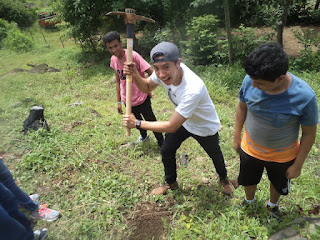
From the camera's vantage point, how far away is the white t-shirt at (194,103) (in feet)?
5.53

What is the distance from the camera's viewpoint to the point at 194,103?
1.70 m

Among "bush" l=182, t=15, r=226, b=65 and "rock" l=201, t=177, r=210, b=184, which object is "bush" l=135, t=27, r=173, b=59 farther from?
"rock" l=201, t=177, r=210, b=184

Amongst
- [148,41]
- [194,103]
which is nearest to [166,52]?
[194,103]

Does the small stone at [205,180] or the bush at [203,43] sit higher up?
the bush at [203,43]

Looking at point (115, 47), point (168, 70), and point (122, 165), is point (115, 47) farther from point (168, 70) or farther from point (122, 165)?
point (122, 165)

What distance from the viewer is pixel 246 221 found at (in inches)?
82.1

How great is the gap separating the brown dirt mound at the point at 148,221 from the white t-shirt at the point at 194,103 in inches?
40.2

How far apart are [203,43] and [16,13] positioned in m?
16.1

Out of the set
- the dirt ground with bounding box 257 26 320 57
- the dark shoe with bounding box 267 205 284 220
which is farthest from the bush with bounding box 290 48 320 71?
the dark shoe with bounding box 267 205 284 220

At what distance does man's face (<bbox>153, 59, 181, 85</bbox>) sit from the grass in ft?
4.82

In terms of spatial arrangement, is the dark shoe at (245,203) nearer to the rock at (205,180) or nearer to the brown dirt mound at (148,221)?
the rock at (205,180)

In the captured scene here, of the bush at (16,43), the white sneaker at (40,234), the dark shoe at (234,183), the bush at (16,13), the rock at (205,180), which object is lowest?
the dark shoe at (234,183)

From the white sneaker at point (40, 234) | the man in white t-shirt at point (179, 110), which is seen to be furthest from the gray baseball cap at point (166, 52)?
the white sneaker at point (40, 234)

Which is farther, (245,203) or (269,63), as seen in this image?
(245,203)
